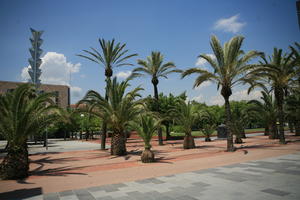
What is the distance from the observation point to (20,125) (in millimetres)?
9078

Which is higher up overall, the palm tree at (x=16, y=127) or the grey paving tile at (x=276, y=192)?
the palm tree at (x=16, y=127)

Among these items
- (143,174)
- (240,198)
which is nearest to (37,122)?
(143,174)

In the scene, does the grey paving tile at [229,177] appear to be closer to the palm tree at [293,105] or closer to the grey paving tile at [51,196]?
the grey paving tile at [51,196]

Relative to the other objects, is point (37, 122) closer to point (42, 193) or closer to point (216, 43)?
point (42, 193)

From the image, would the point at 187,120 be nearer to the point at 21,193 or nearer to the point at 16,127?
the point at 16,127

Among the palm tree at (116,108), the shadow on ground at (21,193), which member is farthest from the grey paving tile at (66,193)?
the palm tree at (116,108)

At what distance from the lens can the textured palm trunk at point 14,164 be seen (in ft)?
28.2

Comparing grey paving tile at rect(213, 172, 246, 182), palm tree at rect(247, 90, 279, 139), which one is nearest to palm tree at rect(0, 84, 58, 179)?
grey paving tile at rect(213, 172, 246, 182)

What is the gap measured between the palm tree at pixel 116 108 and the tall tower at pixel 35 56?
931 centimetres

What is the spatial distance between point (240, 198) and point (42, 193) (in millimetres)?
5761

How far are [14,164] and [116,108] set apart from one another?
775 cm

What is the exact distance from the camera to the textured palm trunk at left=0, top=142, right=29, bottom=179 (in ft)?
28.2

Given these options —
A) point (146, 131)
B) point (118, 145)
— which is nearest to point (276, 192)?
point (146, 131)

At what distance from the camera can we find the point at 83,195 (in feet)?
19.5
